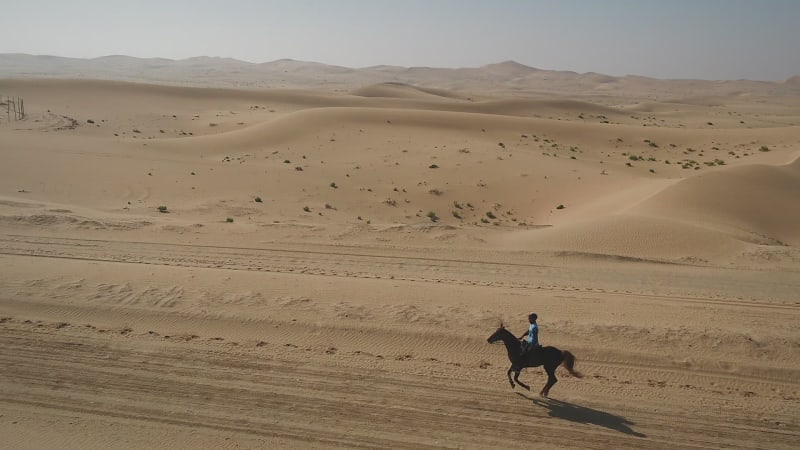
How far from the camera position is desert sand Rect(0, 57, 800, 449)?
9.06 m

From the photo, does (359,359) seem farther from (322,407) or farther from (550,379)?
(550,379)

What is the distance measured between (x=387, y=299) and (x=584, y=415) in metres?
5.64

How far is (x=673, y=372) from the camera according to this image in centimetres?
1072

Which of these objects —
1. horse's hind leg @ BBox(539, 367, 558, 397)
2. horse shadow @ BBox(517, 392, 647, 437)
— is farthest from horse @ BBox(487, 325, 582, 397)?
horse shadow @ BBox(517, 392, 647, 437)

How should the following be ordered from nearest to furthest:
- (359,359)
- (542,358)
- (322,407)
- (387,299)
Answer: (322,407) < (542,358) < (359,359) < (387,299)

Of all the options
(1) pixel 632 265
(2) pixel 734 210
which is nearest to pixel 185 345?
(1) pixel 632 265

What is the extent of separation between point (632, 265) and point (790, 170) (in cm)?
1615

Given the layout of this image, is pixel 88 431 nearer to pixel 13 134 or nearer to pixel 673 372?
pixel 673 372

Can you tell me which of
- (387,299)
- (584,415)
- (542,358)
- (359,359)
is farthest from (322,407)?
(387,299)

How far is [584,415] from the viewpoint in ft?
30.6

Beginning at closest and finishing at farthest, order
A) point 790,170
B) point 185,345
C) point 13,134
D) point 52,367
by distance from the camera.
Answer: point 52,367
point 185,345
point 790,170
point 13,134

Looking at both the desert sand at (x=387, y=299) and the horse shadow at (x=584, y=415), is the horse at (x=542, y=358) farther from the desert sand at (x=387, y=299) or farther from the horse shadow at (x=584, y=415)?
the desert sand at (x=387, y=299)

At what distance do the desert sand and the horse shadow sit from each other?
42mm

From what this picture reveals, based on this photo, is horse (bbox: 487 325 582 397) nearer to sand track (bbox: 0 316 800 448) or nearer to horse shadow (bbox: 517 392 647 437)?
horse shadow (bbox: 517 392 647 437)
